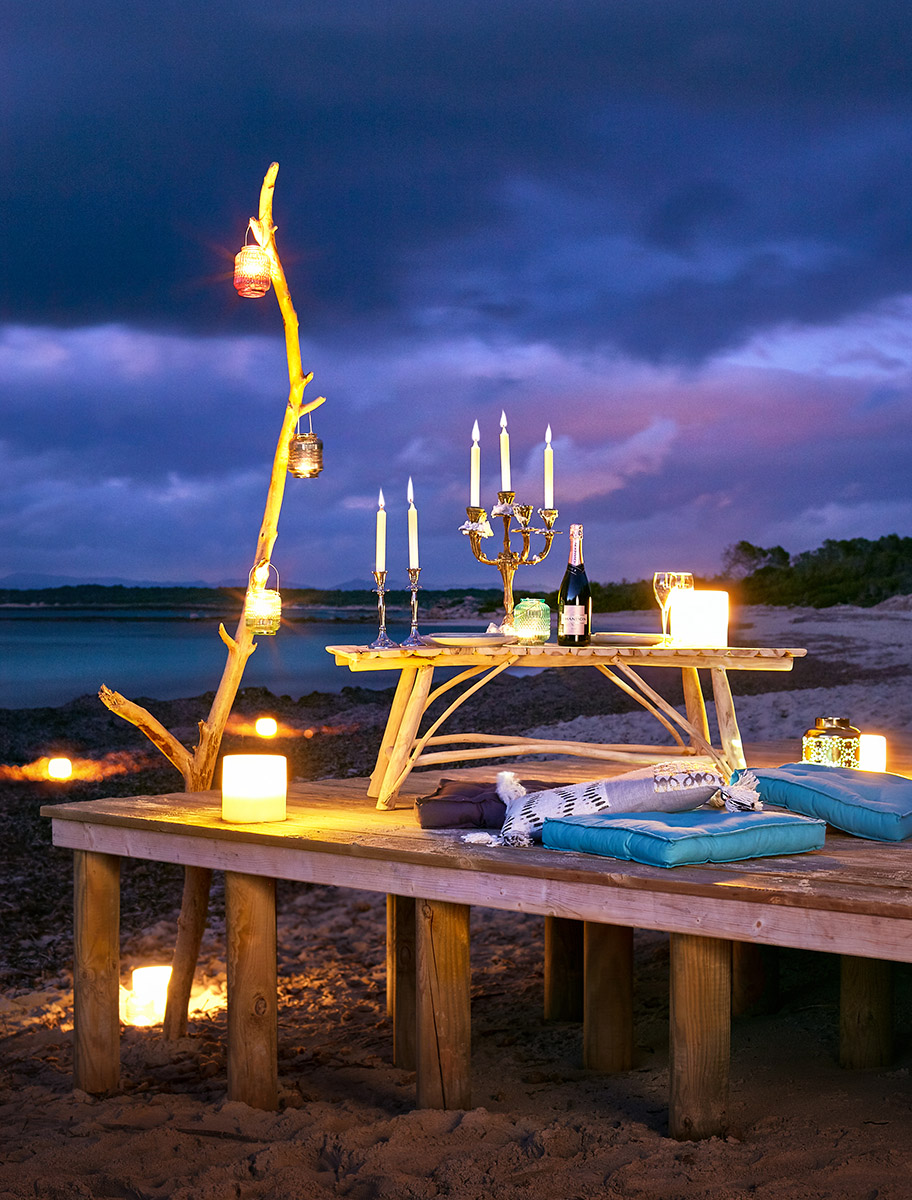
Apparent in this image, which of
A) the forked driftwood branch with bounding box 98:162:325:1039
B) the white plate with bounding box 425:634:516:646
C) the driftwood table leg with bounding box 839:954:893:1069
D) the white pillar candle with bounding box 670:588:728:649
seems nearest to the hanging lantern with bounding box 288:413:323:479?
the forked driftwood branch with bounding box 98:162:325:1039

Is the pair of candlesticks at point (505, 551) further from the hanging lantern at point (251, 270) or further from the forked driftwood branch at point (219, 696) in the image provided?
the hanging lantern at point (251, 270)

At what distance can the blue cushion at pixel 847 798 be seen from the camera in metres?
2.84

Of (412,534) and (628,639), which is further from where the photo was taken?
(628,639)

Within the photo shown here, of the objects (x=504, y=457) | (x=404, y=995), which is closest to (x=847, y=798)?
(x=504, y=457)

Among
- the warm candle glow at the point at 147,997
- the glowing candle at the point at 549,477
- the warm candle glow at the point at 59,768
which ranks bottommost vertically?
the warm candle glow at the point at 147,997

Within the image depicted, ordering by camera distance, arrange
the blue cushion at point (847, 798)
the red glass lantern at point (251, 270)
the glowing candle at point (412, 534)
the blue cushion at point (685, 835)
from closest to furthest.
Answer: the blue cushion at point (685, 835) < the blue cushion at point (847, 798) < the glowing candle at point (412, 534) < the red glass lantern at point (251, 270)

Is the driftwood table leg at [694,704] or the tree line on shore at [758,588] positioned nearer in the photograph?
the driftwood table leg at [694,704]

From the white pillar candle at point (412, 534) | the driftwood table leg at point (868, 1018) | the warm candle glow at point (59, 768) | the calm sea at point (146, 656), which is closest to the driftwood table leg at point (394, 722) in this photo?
the white pillar candle at point (412, 534)

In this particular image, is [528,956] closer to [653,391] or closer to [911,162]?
[653,391]

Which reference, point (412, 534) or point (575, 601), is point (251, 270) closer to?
point (412, 534)

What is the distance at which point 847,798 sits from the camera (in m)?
2.93

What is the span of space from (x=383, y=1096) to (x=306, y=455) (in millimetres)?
1933

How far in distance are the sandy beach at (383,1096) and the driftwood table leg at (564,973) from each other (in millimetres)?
88

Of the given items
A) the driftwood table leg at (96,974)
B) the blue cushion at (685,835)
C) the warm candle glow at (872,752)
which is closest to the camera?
the blue cushion at (685,835)
